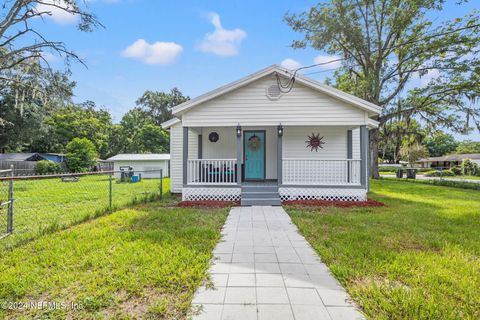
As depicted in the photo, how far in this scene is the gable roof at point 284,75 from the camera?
25.8 feet

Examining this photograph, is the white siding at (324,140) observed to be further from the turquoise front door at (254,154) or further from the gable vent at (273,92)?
the gable vent at (273,92)

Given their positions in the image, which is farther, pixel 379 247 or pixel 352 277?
pixel 379 247

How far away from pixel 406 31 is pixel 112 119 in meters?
41.9

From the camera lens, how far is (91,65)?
9.81 meters

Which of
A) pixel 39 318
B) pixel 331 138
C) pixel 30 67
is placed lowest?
pixel 39 318

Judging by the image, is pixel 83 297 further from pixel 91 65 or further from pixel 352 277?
pixel 91 65

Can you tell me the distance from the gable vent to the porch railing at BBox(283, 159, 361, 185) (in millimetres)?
2247

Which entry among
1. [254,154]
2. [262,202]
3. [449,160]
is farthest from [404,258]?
Result: [449,160]

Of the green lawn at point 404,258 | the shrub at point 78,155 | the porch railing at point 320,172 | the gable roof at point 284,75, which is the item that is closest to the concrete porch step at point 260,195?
the porch railing at point 320,172

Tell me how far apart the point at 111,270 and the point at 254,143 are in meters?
7.46

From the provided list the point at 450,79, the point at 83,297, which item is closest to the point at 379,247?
the point at 83,297

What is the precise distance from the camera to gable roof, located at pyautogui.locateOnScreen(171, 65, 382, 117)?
786cm

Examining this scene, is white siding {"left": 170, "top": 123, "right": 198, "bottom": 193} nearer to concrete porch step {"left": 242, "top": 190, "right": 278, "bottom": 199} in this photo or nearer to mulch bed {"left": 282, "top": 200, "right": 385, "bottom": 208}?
concrete porch step {"left": 242, "top": 190, "right": 278, "bottom": 199}

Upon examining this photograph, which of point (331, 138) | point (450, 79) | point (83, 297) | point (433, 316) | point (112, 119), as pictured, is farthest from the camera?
point (112, 119)
